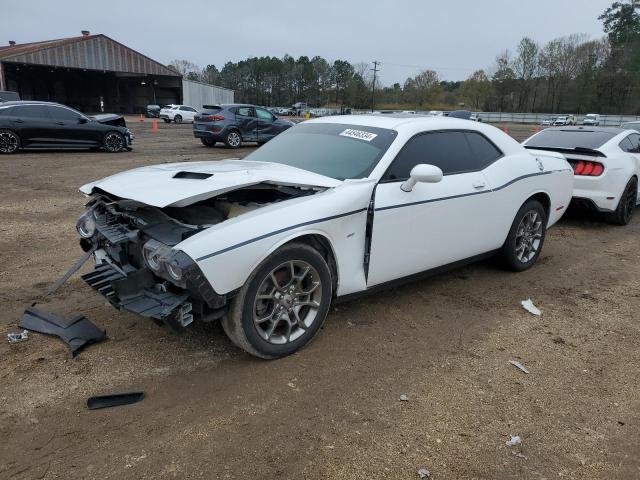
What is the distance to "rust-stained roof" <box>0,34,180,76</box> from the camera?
132ft

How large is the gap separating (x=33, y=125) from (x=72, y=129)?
1.02m

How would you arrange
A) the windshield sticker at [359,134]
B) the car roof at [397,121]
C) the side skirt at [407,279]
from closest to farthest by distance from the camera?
1. the side skirt at [407,279]
2. the windshield sticker at [359,134]
3. the car roof at [397,121]

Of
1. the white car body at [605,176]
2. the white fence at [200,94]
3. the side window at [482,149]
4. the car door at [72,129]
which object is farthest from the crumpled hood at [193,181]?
the white fence at [200,94]

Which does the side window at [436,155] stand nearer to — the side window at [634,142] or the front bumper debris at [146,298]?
the front bumper debris at [146,298]

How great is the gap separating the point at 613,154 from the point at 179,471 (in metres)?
7.51

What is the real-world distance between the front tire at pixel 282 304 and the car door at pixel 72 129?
1363 centimetres

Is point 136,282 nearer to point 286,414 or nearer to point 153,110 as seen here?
point 286,414

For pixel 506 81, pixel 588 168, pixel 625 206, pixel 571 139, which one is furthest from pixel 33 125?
pixel 506 81

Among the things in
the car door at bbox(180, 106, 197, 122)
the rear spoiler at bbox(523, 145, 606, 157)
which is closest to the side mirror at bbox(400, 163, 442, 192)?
the rear spoiler at bbox(523, 145, 606, 157)

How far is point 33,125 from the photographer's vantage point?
46.0ft

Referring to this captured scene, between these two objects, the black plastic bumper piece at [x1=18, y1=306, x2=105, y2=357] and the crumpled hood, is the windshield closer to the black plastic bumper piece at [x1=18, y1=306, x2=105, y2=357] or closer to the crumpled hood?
the crumpled hood

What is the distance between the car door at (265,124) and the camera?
18.1 meters

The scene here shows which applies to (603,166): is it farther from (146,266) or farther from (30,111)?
(30,111)

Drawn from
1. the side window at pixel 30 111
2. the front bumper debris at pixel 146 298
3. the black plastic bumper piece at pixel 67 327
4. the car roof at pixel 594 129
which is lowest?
the black plastic bumper piece at pixel 67 327
